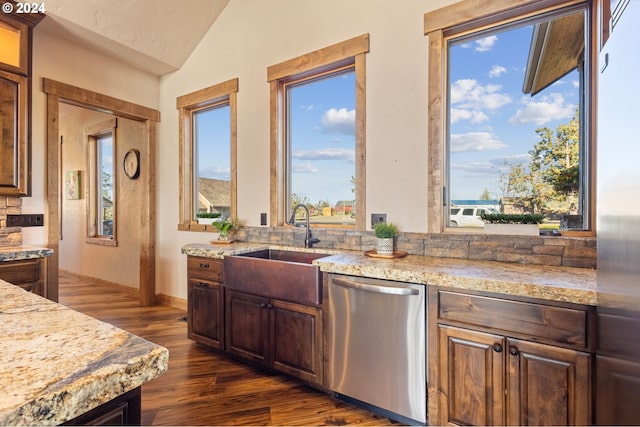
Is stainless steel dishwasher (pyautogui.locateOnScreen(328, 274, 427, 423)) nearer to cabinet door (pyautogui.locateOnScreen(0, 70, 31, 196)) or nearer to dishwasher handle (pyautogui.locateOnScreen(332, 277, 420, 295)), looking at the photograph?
dishwasher handle (pyautogui.locateOnScreen(332, 277, 420, 295))

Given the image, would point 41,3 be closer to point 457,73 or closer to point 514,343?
point 457,73

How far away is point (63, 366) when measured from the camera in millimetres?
583

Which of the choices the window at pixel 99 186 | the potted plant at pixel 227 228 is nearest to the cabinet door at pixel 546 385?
the potted plant at pixel 227 228

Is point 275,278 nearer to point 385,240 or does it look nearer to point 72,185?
point 385,240

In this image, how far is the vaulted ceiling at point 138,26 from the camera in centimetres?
295

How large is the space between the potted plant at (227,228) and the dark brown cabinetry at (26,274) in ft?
4.68

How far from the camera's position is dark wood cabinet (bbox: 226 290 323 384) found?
6.88 ft

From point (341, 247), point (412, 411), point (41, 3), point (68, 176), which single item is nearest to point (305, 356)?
point (412, 411)

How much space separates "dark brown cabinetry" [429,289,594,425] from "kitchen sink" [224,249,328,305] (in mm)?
777

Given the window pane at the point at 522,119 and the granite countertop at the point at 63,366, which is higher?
the window pane at the point at 522,119

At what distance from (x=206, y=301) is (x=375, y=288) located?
1.62 metres

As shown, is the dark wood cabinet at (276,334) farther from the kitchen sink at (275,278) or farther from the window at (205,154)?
the window at (205,154)

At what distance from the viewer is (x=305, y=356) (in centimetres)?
212

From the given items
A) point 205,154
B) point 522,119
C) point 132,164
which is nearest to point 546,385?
point 522,119
